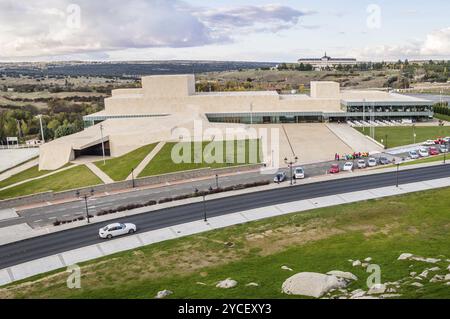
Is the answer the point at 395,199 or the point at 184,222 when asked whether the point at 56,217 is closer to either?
the point at 184,222

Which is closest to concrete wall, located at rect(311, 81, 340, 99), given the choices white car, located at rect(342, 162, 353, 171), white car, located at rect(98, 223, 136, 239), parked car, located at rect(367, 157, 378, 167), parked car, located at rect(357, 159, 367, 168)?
parked car, located at rect(367, 157, 378, 167)

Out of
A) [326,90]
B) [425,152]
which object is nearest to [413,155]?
[425,152]

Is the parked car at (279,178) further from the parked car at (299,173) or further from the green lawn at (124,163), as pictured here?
the green lawn at (124,163)

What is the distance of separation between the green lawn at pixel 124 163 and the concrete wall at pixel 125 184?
10.7 ft

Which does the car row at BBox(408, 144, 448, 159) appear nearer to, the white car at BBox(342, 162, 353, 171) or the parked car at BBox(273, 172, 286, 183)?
the white car at BBox(342, 162, 353, 171)

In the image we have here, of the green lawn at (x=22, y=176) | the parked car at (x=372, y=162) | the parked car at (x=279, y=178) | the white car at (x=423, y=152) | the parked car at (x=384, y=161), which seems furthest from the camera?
the green lawn at (x=22, y=176)

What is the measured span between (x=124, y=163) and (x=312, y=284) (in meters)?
49.7

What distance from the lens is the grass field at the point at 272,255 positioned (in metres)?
26.3

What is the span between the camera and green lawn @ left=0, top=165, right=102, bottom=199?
6081cm

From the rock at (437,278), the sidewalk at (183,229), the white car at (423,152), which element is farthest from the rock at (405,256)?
the white car at (423,152)

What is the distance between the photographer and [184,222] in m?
42.3

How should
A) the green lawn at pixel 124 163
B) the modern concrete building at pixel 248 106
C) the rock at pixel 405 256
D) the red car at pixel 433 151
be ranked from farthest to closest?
the modern concrete building at pixel 248 106 < the red car at pixel 433 151 < the green lawn at pixel 124 163 < the rock at pixel 405 256

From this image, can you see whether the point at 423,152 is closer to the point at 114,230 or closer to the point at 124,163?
the point at 124,163
